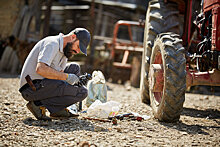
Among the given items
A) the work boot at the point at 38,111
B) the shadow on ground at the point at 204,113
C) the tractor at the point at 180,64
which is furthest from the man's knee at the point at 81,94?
the shadow on ground at the point at 204,113

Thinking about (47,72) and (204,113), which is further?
(204,113)

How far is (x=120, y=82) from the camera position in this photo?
31.4 ft

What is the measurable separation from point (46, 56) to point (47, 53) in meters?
0.04

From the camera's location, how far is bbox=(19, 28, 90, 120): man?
11.2ft

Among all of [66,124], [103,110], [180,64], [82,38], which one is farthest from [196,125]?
[82,38]

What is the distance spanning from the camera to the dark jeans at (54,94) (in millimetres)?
3578

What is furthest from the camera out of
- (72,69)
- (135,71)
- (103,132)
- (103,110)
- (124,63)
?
(124,63)

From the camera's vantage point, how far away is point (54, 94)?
364 centimetres

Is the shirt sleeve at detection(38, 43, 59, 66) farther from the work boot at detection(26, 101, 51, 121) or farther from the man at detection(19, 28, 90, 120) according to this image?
the work boot at detection(26, 101, 51, 121)

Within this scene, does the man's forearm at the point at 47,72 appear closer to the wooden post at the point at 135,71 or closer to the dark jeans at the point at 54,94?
the dark jeans at the point at 54,94

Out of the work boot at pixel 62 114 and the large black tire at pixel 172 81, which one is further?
the work boot at pixel 62 114

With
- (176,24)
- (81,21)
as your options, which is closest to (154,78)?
(176,24)

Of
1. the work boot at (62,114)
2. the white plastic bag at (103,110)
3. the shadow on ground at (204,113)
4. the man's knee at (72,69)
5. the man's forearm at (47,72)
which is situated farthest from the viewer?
the shadow on ground at (204,113)

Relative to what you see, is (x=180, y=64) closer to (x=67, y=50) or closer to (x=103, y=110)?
(x=103, y=110)
